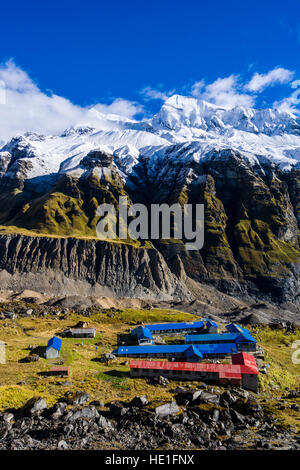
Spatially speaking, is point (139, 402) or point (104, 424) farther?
point (139, 402)

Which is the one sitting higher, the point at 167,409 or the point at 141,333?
the point at 167,409

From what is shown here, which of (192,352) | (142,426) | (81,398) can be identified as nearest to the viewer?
(142,426)

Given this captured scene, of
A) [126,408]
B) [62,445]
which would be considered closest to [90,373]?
[126,408]

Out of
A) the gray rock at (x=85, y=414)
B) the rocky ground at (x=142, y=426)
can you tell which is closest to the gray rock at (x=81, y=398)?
the rocky ground at (x=142, y=426)

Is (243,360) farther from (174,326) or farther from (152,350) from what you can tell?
(174,326)

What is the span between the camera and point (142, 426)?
1168 inches

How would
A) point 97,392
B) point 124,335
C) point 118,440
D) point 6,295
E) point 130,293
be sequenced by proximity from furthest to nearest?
point 130,293, point 6,295, point 124,335, point 97,392, point 118,440

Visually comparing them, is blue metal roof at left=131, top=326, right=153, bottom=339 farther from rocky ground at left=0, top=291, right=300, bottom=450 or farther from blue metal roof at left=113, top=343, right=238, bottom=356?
blue metal roof at left=113, top=343, right=238, bottom=356

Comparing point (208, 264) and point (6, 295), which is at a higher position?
point (208, 264)

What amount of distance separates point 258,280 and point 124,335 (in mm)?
115643

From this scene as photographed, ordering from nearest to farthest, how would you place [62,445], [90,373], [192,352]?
[62,445], [90,373], [192,352]

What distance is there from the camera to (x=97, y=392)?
40.4 meters

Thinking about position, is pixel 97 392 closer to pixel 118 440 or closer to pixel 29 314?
pixel 118 440
